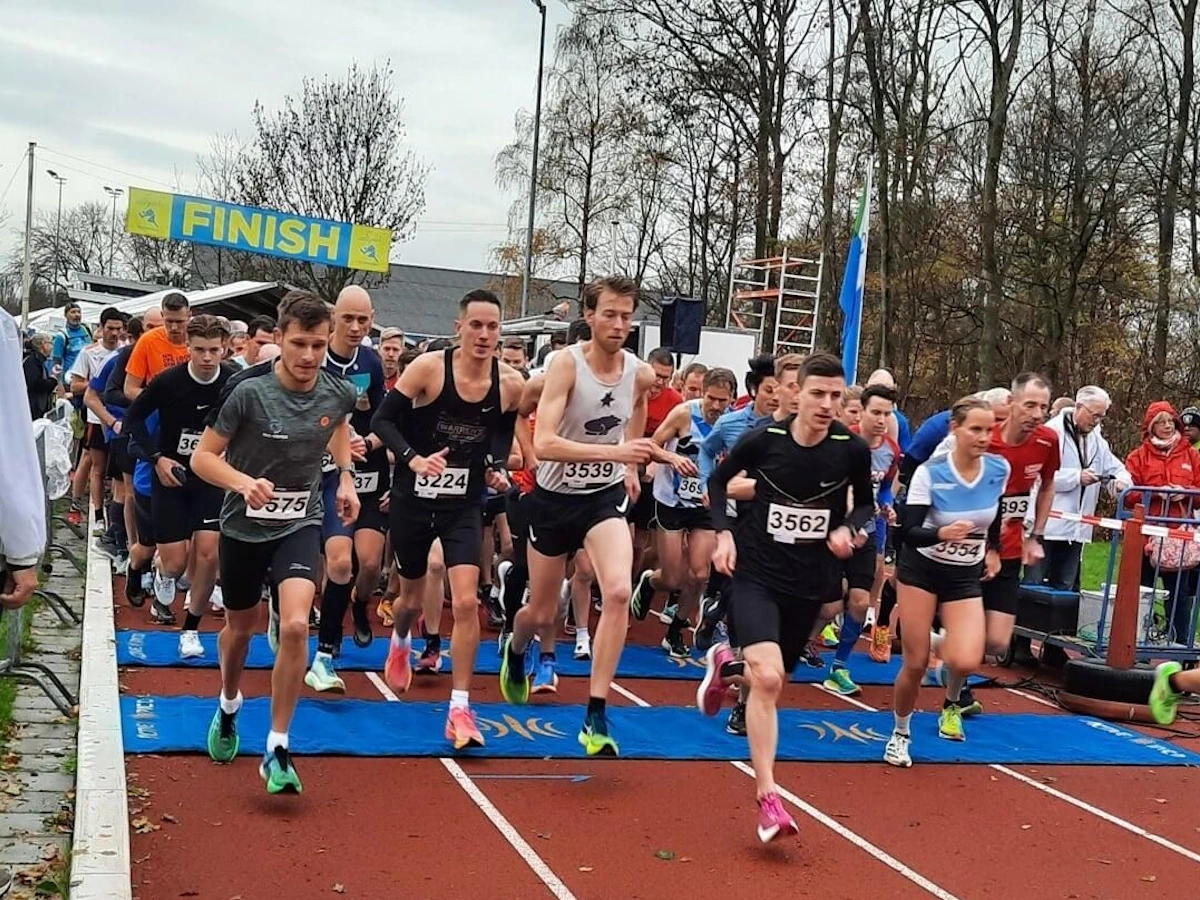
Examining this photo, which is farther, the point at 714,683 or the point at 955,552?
the point at 955,552

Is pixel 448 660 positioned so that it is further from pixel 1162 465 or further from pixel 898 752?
pixel 1162 465

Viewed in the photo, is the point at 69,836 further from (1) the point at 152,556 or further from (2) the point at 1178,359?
(2) the point at 1178,359

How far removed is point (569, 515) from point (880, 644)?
4594 mm

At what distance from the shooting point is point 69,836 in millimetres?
5094

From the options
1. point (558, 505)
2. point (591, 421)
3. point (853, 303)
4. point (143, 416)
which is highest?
point (853, 303)

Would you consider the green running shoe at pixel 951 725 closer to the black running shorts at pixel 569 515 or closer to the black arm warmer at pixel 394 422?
the black running shorts at pixel 569 515

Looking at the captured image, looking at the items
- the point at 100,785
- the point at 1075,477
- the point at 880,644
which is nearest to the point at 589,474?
the point at 100,785

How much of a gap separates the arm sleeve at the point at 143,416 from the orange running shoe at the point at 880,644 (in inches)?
218

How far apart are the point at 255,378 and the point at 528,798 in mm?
2204

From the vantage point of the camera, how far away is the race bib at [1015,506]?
8.38m

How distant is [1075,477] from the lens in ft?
36.3

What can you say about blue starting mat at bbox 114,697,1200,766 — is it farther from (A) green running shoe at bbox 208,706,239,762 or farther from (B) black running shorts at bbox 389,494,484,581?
(B) black running shorts at bbox 389,494,484,581

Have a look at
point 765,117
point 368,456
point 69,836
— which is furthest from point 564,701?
point 765,117

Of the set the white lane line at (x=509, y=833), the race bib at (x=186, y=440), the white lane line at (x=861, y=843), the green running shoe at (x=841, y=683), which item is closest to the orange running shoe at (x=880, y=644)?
the green running shoe at (x=841, y=683)
